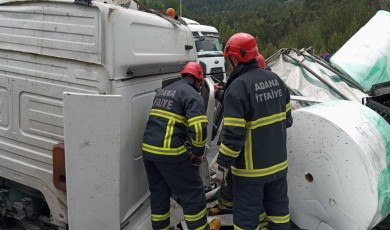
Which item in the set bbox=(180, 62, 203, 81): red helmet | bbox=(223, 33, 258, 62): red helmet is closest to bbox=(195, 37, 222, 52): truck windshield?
bbox=(180, 62, 203, 81): red helmet

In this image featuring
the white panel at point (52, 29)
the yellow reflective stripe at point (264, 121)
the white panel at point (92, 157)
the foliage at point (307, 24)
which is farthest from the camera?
the foliage at point (307, 24)

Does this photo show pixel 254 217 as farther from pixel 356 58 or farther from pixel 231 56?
pixel 356 58

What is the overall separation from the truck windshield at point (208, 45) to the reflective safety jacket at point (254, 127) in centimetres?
867

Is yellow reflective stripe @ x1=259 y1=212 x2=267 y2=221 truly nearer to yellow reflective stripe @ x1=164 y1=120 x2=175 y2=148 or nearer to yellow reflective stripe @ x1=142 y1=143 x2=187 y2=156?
yellow reflective stripe @ x1=142 y1=143 x2=187 y2=156

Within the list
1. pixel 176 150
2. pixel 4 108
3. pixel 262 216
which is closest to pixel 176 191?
pixel 176 150

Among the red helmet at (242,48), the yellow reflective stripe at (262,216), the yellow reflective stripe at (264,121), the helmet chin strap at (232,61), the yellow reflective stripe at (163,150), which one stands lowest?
the yellow reflective stripe at (262,216)

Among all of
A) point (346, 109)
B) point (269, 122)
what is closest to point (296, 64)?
point (346, 109)

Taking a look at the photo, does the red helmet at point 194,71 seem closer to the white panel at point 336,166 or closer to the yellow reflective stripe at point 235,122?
the yellow reflective stripe at point 235,122

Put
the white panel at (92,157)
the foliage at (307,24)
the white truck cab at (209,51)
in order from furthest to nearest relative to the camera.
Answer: the foliage at (307,24)
the white truck cab at (209,51)
the white panel at (92,157)

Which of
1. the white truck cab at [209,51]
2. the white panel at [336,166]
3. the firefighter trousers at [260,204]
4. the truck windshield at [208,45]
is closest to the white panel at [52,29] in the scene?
the firefighter trousers at [260,204]

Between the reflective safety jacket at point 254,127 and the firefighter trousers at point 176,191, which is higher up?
the reflective safety jacket at point 254,127

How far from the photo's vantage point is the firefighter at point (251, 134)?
8.83 feet

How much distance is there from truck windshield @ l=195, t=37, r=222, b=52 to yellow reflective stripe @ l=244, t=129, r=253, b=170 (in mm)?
8794

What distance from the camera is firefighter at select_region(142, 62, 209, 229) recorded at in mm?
2871
